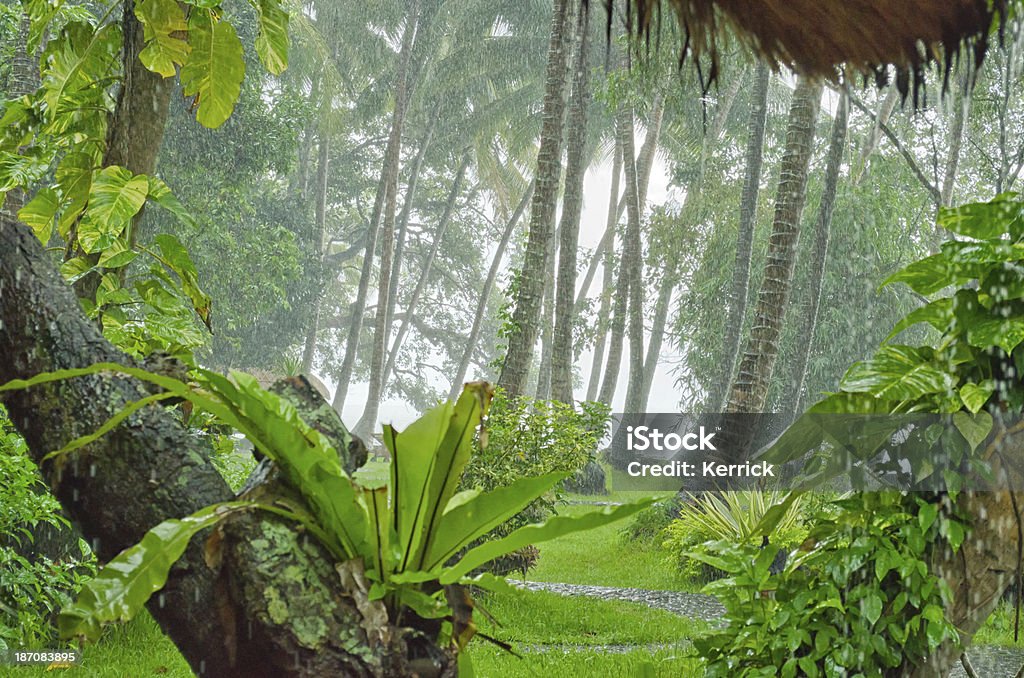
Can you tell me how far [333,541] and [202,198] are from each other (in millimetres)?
10514

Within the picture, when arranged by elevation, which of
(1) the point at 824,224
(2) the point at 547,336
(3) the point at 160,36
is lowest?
(3) the point at 160,36

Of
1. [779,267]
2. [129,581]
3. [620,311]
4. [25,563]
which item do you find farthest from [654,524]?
[129,581]

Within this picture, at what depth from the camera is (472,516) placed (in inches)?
41.9

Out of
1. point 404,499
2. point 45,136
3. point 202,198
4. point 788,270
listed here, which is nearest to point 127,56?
point 45,136

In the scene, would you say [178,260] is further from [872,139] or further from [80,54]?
[872,139]

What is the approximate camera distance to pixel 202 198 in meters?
10.9

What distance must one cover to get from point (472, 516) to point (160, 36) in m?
1.48

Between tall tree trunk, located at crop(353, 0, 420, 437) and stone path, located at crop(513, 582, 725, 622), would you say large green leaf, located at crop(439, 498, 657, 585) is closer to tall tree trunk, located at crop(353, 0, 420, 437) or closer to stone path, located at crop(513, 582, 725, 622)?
stone path, located at crop(513, 582, 725, 622)

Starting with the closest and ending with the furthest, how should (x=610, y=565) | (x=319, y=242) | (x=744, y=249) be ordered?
(x=610, y=565), (x=744, y=249), (x=319, y=242)

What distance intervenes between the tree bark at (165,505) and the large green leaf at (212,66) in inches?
54.1

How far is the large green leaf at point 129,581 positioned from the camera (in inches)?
35.7

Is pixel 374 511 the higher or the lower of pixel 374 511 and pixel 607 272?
the lower

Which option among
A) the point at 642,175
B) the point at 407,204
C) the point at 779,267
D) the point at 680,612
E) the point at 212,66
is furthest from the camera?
the point at 407,204

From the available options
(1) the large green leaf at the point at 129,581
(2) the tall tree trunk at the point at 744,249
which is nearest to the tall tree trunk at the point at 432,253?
(2) the tall tree trunk at the point at 744,249
